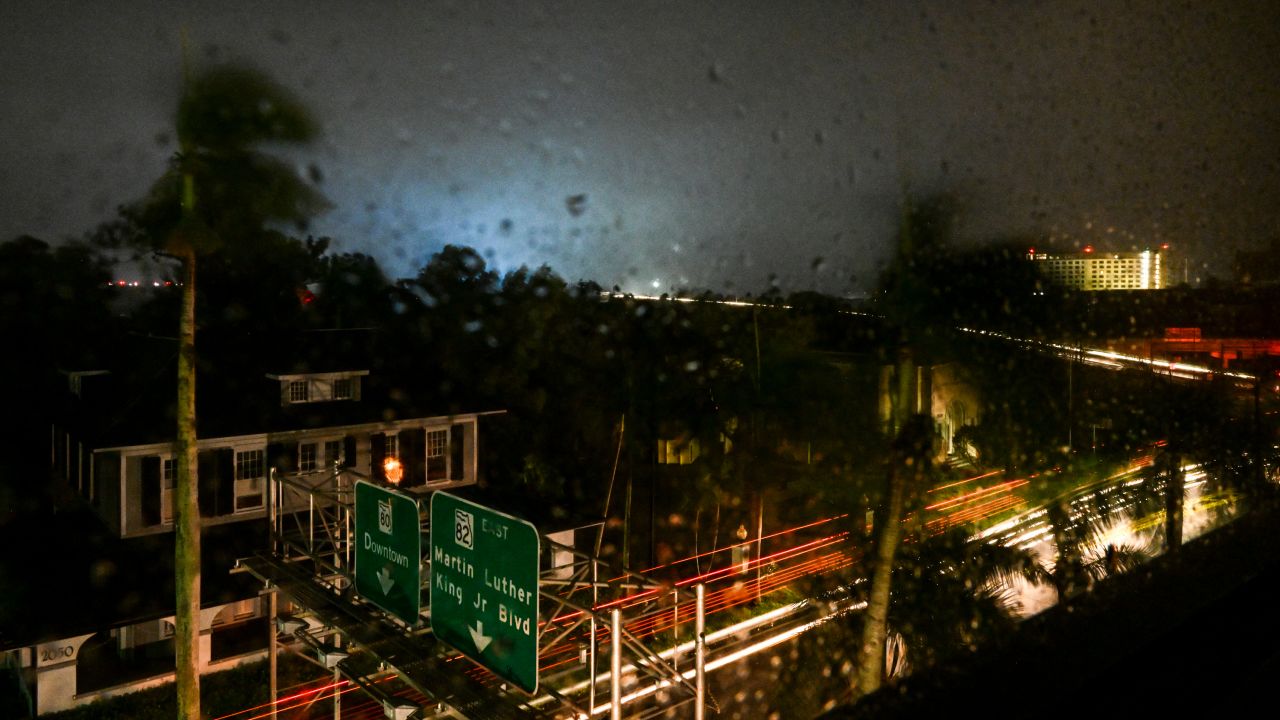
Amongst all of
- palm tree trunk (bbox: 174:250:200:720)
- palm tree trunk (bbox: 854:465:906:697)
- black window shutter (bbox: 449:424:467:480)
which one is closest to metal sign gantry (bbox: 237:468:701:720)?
palm tree trunk (bbox: 174:250:200:720)

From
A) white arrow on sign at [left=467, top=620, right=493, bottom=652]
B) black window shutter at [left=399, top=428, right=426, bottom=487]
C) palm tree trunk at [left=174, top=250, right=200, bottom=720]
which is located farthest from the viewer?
black window shutter at [left=399, top=428, right=426, bottom=487]

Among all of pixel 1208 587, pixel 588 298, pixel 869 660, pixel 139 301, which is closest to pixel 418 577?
pixel 869 660

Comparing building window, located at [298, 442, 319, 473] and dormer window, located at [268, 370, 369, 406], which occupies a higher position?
dormer window, located at [268, 370, 369, 406]

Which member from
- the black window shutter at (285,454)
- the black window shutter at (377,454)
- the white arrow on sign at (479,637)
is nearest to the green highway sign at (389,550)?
the white arrow on sign at (479,637)

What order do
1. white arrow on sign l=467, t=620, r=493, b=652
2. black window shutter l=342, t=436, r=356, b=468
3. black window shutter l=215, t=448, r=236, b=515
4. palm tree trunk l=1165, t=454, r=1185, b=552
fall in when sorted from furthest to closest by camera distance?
black window shutter l=342, t=436, r=356, b=468 → black window shutter l=215, t=448, r=236, b=515 → palm tree trunk l=1165, t=454, r=1185, b=552 → white arrow on sign l=467, t=620, r=493, b=652

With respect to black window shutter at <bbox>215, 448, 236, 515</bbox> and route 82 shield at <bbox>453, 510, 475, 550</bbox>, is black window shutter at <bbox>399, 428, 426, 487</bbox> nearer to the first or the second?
black window shutter at <bbox>215, 448, 236, 515</bbox>

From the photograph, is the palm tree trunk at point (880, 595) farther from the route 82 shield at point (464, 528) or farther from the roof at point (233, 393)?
the roof at point (233, 393)
